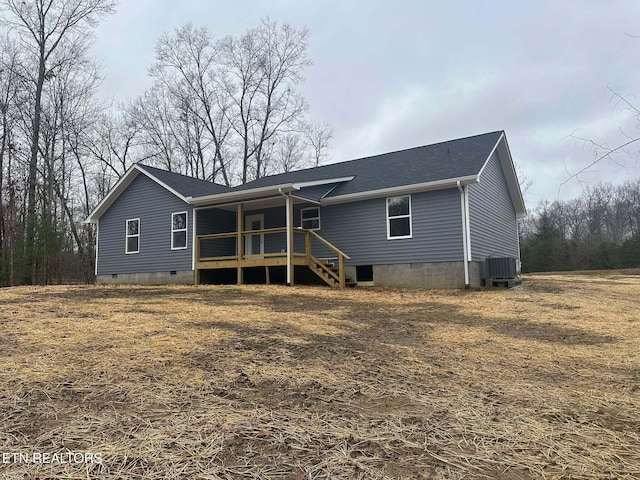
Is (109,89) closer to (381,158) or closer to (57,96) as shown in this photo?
(57,96)

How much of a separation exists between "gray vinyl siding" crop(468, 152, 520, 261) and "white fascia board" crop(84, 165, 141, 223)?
Answer: 40.0 ft

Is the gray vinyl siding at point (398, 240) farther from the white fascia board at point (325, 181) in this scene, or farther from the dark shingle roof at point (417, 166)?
the white fascia board at point (325, 181)

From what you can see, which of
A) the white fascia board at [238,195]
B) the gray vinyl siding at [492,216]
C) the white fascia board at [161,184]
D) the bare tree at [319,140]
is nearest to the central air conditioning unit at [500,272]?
the gray vinyl siding at [492,216]

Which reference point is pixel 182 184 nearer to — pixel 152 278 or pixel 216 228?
pixel 216 228

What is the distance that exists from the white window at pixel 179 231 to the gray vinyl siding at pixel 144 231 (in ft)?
0.55

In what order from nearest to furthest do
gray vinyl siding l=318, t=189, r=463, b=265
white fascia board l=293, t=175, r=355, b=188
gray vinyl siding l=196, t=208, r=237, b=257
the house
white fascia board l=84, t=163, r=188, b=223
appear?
1. gray vinyl siding l=318, t=189, r=463, b=265
2. the house
3. white fascia board l=293, t=175, r=355, b=188
4. gray vinyl siding l=196, t=208, r=237, b=257
5. white fascia board l=84, t=163, r=188, b=223

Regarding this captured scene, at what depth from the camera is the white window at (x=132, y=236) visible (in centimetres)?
1645

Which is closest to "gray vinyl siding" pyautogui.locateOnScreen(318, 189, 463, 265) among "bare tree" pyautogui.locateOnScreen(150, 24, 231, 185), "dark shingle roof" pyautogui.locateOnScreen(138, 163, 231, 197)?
"dark shingle roof" pyautogui.locateOnScreen(138, 163, 231, 197)

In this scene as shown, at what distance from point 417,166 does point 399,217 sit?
2.15 meters

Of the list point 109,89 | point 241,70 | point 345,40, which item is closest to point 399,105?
point 345,40

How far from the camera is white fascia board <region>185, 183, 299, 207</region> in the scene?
1239 cm

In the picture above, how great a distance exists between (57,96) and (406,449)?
27427 millimetres

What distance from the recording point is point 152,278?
15.7 meters

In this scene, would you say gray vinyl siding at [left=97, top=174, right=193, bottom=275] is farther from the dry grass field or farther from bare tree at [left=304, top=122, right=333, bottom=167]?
bare tree at [left=304, top=122, right=333, bottom=167]
